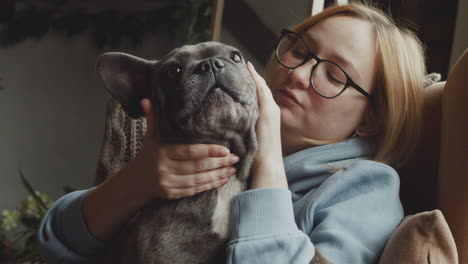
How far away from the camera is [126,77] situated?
1.03 meters

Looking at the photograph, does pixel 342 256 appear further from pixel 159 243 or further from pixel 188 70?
pixel 188 70

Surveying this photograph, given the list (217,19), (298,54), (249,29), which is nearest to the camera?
(298,54)

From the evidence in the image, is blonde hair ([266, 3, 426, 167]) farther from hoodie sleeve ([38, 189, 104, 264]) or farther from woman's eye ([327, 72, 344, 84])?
hoodie sleeve ([38, 189, 104, 264])

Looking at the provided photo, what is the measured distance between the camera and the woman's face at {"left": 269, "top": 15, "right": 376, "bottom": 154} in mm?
1169

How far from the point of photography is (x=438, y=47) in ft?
6.23

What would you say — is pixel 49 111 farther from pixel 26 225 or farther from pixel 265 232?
pixel 265 232

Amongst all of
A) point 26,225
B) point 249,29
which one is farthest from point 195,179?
point 26,225

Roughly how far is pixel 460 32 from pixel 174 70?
4.20ft

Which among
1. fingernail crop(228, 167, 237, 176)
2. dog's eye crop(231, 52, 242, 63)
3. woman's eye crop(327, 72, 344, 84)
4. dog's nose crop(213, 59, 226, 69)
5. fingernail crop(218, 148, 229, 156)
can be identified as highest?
dog's nose crop(213, 59, 226, 69)

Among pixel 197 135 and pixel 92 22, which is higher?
pixel 197 135

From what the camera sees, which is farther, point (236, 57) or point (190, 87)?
point (236, 57)

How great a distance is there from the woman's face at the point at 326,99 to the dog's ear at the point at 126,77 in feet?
1.19

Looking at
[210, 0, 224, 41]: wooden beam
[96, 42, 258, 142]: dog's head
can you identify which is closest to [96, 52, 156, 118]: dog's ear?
[96, 42, 258, 142]: dog's head

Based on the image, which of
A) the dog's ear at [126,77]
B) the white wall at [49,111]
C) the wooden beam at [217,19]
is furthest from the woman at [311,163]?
the white wall at [49,111]
